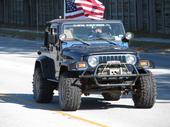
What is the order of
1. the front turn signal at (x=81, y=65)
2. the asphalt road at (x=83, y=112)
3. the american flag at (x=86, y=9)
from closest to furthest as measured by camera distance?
the asphalt road at (x=83, y=112) < the front turn signal at (x=81, y=65) < the american flag at (x=86, y=9)

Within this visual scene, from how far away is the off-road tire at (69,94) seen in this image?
12.1m

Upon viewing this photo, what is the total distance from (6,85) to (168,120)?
7.95 m

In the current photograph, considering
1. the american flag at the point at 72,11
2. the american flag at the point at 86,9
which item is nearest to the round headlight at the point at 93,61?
the american flag at the point at 86,9

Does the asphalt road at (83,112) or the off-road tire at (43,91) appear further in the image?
the off-road tire at (43,91)

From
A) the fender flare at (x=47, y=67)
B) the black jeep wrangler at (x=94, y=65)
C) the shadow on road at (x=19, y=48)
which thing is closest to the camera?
the black jeep wrangler at (x=94, y=65)

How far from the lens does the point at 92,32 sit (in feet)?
44.9

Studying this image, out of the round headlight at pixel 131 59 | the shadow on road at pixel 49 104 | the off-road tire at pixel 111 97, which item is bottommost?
the shadow on road at pixel 49 104

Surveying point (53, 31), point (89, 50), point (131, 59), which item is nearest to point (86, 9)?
point (53, 31)

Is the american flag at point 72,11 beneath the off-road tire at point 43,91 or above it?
above

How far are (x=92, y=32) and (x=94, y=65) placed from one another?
159cm

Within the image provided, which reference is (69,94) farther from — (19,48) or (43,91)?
(19,48)

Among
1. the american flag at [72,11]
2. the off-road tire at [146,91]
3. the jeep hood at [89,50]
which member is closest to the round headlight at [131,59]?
the jeep hood at [89,50]

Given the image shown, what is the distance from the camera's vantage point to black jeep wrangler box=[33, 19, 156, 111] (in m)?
12.1

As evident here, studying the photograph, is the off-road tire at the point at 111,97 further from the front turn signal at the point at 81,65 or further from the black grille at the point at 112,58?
the front turn signal at the point at 81,65
